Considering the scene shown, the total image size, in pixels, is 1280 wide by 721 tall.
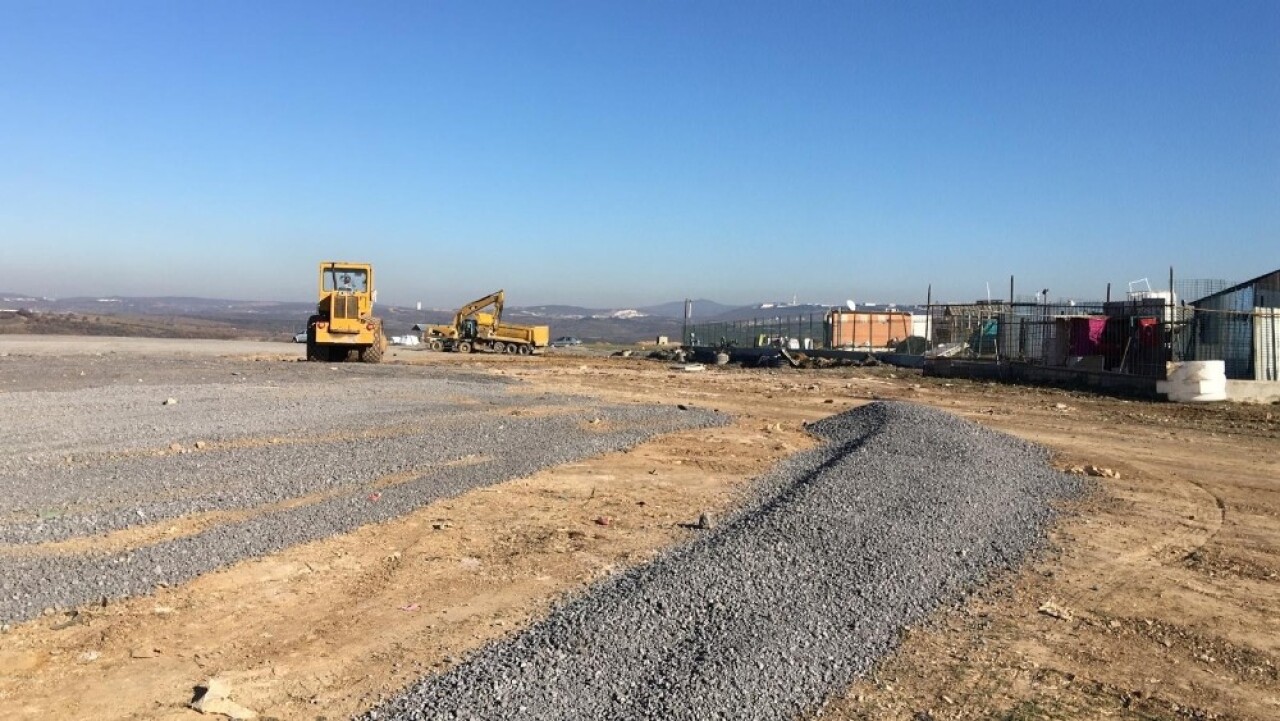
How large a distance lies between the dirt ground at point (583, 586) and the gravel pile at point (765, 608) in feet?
0.88

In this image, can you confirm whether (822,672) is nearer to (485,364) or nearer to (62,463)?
(62,463)

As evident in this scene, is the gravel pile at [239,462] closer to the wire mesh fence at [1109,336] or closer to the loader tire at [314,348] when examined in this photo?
the wire mesh fence at [1109,336]

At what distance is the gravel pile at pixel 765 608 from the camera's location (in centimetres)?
445

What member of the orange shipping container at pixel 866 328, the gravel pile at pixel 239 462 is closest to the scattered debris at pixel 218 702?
the gravel pile at pixel 239 462

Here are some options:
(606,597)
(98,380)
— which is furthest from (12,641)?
(98,380)

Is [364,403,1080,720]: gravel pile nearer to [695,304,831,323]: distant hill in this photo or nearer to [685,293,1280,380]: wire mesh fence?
[685,293,1280,380]: wire mesh fence

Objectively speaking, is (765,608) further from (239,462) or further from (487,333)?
(487,333)

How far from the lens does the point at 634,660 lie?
4832 millimetres

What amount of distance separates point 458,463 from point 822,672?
279 inches

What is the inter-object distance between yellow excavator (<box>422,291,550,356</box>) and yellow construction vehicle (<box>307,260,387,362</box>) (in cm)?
1409

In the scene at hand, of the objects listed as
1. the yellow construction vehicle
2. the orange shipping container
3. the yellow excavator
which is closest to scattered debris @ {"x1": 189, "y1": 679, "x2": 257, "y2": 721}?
the yellow construction vehicle

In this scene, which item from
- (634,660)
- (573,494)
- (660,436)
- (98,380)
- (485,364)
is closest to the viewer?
(634,660)

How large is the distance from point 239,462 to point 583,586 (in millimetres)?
5913

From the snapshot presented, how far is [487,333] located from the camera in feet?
154
